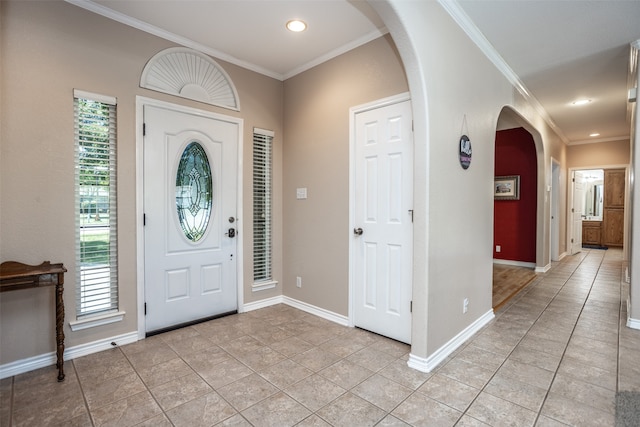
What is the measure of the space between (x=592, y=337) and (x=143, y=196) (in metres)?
4.13

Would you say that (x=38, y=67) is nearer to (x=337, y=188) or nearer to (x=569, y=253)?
(x=337, y=188)

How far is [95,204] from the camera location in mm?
2564

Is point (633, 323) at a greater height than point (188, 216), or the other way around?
point (188, 216)

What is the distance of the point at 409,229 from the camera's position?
268cm

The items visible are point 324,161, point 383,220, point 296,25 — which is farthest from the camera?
point 324,161

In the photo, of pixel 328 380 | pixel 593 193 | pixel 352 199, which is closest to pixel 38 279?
pixel 328 380

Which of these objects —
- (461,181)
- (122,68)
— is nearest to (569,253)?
(461,181)

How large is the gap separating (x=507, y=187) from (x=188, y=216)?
19.6 feet

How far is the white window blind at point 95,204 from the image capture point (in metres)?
2.49

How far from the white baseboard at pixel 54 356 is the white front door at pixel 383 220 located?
203 cm

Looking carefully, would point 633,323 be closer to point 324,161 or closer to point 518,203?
point 324,161

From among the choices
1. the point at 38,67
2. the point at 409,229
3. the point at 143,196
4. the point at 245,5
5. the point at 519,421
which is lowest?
the point at 519,421

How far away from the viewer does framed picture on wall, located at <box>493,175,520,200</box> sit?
6246mm

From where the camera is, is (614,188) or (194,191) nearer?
(194,191)
